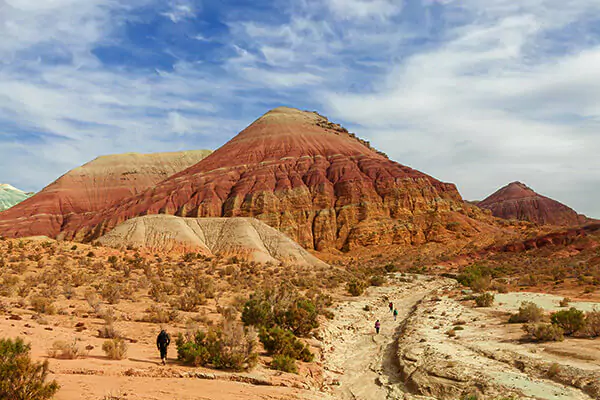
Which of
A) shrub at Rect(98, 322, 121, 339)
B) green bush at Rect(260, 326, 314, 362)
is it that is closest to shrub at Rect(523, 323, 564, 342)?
green bush at Rect(260, 326, 314, 362)

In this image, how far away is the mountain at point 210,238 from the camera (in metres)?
47.9

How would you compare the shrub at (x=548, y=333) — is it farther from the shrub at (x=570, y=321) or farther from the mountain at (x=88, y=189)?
the mountain at (x=88, y=189)

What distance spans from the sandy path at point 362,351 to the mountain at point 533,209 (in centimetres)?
13692

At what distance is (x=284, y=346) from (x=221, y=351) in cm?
321

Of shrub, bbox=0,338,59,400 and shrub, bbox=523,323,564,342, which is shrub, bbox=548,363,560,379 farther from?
shrub, bbox=0,338,59,400

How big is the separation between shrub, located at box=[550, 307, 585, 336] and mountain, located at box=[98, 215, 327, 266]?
34.1 m

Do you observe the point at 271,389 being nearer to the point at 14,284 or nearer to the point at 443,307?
the point at 14,284

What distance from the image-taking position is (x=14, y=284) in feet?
68.7

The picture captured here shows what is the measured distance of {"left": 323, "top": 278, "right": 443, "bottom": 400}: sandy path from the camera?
1306 cm

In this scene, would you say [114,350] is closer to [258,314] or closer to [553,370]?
[258,314]

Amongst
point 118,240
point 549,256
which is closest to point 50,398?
point 118,240

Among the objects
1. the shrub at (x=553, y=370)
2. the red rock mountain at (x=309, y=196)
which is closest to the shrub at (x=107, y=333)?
the shrub at (x=553, y=370)

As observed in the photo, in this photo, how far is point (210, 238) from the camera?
5259cm

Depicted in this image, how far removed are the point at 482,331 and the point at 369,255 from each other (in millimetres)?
52914
